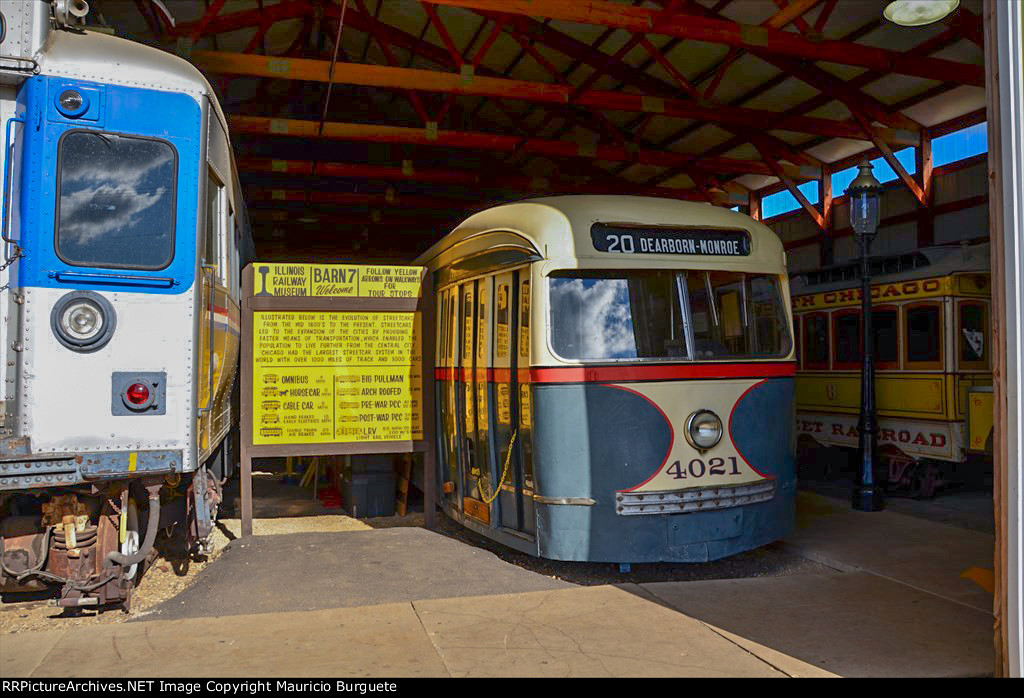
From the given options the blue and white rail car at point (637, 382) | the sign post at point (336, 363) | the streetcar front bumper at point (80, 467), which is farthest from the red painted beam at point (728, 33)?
the streetcar front bumper at point (80, 467)

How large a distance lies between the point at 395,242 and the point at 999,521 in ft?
72.5

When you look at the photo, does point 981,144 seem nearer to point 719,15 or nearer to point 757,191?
point 719,15

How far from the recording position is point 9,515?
16.6 feet

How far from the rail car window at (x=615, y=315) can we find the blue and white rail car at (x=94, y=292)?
2.51 metres

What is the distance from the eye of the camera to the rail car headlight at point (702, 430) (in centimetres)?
618

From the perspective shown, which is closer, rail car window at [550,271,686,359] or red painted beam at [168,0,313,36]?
rail car window at [550,271,686,359]

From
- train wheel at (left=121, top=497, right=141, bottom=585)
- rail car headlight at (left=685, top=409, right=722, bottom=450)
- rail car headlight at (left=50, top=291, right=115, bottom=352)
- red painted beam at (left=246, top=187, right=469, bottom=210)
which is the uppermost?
red painted beam at (left=246, top=187, right=469, bottom=210)

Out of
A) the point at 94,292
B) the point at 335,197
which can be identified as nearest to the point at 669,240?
the point at 94,292

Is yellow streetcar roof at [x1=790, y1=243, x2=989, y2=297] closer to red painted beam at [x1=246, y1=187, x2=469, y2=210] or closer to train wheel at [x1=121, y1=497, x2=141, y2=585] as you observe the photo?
red painted beam at [x1=246, y1=187, x2=469, y2=210]


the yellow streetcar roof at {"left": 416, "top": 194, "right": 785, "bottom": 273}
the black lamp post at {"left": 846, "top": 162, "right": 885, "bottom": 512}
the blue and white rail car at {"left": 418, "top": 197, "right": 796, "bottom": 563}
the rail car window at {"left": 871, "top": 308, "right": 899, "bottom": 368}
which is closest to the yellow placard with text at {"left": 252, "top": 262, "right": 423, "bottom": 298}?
the yellow streetcar roof at {"left": 416, "top": 194, "right": 785, "bottom": 273}

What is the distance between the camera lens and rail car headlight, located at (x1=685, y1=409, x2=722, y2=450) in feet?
20.3

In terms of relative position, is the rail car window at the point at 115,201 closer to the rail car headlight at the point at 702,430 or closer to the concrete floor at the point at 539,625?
the concrete floor at the point at 539,625

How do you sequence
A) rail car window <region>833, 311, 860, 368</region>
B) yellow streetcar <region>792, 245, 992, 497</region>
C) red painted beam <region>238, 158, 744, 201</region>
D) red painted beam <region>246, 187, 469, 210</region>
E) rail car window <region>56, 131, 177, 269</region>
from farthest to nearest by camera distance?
red painted beam <region>246, 187, 469, 210</region> < red painted beam <region>238, 158, 744, 201</region> < rail car window <region>833, 311, 860, 368</region> < yellow streetcar <region>792, 245, 992, 497</region> < rail car window <region>56, 131, 177, 269</region>

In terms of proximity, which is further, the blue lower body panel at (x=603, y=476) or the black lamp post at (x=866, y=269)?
the black lamp post at (x=866, y=269)
